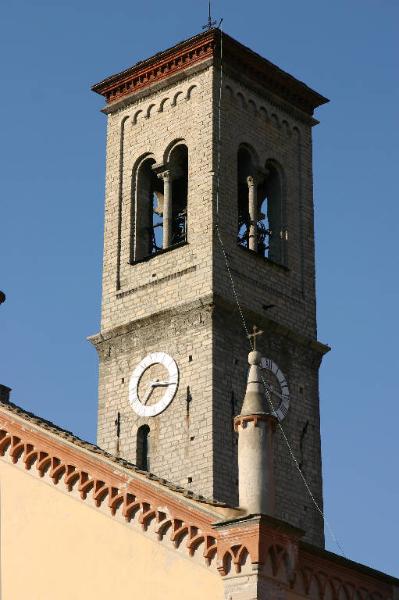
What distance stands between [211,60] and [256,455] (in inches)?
756

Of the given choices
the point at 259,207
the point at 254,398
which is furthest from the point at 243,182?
the point at 254,398

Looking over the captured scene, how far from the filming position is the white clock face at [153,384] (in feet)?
112

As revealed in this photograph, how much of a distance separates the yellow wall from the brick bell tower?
37.2 ft

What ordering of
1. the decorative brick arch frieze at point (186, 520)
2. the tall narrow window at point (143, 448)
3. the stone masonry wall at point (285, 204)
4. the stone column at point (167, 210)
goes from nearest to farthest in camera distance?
the decorative brick arch frieze at point (186, 520), the tall narrow window at point (143, 448), the stone masonry wall at point (285, 204), the stone column at point (167, 210)

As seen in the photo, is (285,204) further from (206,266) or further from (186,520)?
(186,520)

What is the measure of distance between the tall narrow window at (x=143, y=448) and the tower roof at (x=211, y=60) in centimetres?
895

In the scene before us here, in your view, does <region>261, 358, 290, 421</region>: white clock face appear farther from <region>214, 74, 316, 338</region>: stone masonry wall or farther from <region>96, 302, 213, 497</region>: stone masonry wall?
<region>96, 302, 213, 497</region>: stone masonry wall

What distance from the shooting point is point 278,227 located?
123 feet

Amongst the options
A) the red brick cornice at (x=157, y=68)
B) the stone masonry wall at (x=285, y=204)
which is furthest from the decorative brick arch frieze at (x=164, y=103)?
the stone masonry wall at (x=285, y=204)

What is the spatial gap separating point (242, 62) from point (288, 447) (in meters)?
9.49

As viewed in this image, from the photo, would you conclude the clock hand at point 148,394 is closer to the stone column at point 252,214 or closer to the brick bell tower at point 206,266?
the brick bell tower at point 206,266

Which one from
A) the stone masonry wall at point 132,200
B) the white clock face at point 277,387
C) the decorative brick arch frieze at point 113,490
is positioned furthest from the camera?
the stone masonry wall at point 132,200

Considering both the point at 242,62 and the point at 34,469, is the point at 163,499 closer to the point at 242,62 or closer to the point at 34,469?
the point at 34,469

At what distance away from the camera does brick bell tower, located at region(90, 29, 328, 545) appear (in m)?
33.5
